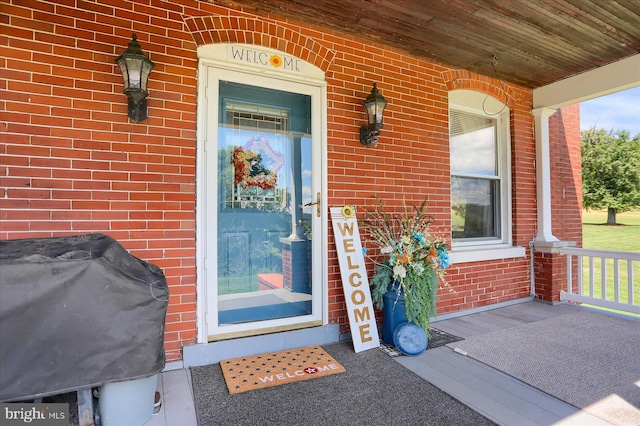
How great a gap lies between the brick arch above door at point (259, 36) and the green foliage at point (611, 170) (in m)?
9.73

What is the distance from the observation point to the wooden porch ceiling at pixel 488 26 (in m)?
2.76

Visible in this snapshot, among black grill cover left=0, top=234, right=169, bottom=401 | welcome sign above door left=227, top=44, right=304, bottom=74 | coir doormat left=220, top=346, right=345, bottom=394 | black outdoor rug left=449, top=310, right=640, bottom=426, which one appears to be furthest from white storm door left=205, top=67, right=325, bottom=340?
black outdoor rug left=449, top=310, right=640, bottom=426

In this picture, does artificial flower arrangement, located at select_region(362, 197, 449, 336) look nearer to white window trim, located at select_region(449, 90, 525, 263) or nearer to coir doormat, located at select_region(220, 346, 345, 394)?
coir doormat, located at select_region(220, 346, 345, 394)

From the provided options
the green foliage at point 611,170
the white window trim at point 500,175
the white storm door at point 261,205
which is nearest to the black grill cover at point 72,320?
the white storm door at point 261,205

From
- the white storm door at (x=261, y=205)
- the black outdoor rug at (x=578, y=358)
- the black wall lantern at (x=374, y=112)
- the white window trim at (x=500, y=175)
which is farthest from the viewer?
the white window trim at (x=500, y=175)

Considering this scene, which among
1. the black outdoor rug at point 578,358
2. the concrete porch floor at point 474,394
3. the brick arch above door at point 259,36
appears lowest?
the concrete porch floor at point 474,394

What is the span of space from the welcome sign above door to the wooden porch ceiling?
12.5 inches

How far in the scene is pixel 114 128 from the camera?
7.79 ft

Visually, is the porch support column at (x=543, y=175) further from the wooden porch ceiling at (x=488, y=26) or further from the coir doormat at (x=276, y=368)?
the coir doormat at (x=276, y=368)

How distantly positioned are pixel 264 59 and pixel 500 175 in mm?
3474

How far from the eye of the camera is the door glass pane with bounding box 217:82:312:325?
283cm

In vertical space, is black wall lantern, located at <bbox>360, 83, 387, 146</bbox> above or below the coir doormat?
above

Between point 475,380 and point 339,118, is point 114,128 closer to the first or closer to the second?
point 339,118

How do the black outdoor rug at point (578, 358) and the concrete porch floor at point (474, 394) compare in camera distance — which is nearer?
the concrete porch floor at point (474, 394)
